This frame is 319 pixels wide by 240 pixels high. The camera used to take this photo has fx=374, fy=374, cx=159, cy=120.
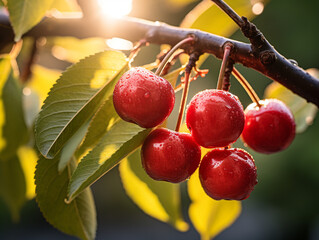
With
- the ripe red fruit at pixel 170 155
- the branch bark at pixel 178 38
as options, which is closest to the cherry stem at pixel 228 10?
the branch bark at pixel 178 38

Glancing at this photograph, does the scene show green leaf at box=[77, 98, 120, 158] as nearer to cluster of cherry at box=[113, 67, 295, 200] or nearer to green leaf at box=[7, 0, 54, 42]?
cluster of cherry at box=[113, 67, 295, 200]

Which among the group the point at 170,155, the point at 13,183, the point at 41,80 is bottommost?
the point at 13,183

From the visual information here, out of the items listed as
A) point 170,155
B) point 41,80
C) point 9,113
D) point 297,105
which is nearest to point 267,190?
point 297,105

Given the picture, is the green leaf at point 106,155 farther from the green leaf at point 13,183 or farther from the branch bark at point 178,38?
the green leaf at point 13,183

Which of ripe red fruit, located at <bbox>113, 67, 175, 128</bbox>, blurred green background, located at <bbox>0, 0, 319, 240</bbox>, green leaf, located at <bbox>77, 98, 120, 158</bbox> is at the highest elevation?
ripe red fruit, located at <bbox>113, 67, 175, 128</bbox>

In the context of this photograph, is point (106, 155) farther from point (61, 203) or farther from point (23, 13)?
point (23, 13)

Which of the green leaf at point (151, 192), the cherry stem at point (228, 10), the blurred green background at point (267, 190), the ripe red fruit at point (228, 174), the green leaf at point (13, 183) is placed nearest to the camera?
the cherry stem at point (228, 10)

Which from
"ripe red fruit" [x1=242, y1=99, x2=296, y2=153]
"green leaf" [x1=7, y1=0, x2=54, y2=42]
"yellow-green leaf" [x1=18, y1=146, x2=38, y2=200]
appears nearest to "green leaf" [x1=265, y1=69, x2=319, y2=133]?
"ripe red fruit" [x1=242, y1=99, x2=296, y2=153]
